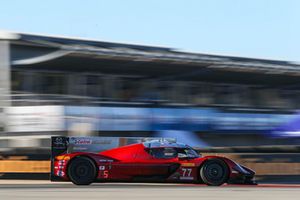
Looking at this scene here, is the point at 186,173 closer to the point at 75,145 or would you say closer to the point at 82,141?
the point at 82,141

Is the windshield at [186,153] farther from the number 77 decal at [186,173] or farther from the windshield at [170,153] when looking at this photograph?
the number 77 decal at [186,173]

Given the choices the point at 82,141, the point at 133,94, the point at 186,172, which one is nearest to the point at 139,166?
the point at 186,172

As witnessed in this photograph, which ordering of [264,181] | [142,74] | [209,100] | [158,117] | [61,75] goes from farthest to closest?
[209,100]
[142,74]
[61,75]
[158,117]
[264,181]

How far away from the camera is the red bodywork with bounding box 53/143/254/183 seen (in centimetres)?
1529

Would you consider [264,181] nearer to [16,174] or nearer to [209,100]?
[16,174]

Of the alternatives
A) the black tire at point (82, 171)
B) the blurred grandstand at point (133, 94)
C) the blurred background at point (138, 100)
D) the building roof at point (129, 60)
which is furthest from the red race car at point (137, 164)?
the building roof at point (129, 60)

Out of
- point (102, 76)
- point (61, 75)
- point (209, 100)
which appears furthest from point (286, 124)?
point (61, 75)

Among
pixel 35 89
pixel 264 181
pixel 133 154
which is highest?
pixel 35 89

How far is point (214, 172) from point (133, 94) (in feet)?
57.3

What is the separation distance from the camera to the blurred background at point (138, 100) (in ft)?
77.3

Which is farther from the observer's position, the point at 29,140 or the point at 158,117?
the point at 158,117

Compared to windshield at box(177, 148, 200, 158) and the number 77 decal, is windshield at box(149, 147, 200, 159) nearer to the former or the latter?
windshield at box(177, 148, 200, 158)

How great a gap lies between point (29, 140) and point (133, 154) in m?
9.25

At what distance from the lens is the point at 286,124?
33000mm
